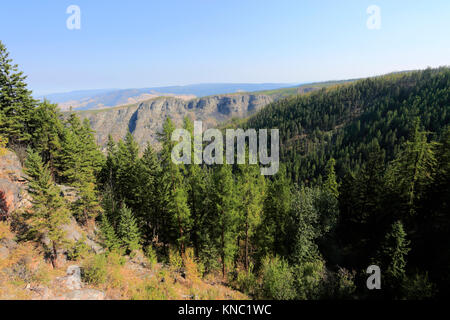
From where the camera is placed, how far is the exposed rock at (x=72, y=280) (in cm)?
1725

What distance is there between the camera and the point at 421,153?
27297 millimetres

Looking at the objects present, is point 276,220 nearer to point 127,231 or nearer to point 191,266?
point 191,266

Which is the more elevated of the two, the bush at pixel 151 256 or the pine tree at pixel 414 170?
the pine tree at pixel 414 170

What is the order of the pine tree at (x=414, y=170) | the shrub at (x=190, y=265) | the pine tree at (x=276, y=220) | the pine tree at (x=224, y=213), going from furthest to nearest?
the pine tree at (x=276, y=220) < the pine tree at (x=414, y=170) < the shrub at (x=190, y=265) < the pine tree at (x=224, y=213)

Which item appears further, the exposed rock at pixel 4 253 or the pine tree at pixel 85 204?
the pine tree at pixel 85 204

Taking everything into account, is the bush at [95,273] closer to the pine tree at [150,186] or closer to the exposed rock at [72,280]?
the exposed rock at [72,280]

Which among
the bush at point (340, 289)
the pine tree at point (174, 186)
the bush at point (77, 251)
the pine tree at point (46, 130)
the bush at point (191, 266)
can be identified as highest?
the pine tree at point (46, 130)

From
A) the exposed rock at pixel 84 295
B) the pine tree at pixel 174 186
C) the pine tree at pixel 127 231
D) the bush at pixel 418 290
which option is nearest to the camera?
the exposed rock at pixel 84 295

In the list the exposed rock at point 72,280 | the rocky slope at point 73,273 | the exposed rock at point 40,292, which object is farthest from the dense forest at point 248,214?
the exposed rock at point 40,292

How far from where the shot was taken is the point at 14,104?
104ft

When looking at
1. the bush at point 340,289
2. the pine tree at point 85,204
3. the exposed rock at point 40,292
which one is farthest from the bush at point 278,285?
the pine tree at point 85,204

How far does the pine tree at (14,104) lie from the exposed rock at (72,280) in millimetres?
22240

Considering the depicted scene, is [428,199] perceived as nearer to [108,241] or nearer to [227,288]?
[227,288]

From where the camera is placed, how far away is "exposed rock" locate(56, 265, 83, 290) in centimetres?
1725
